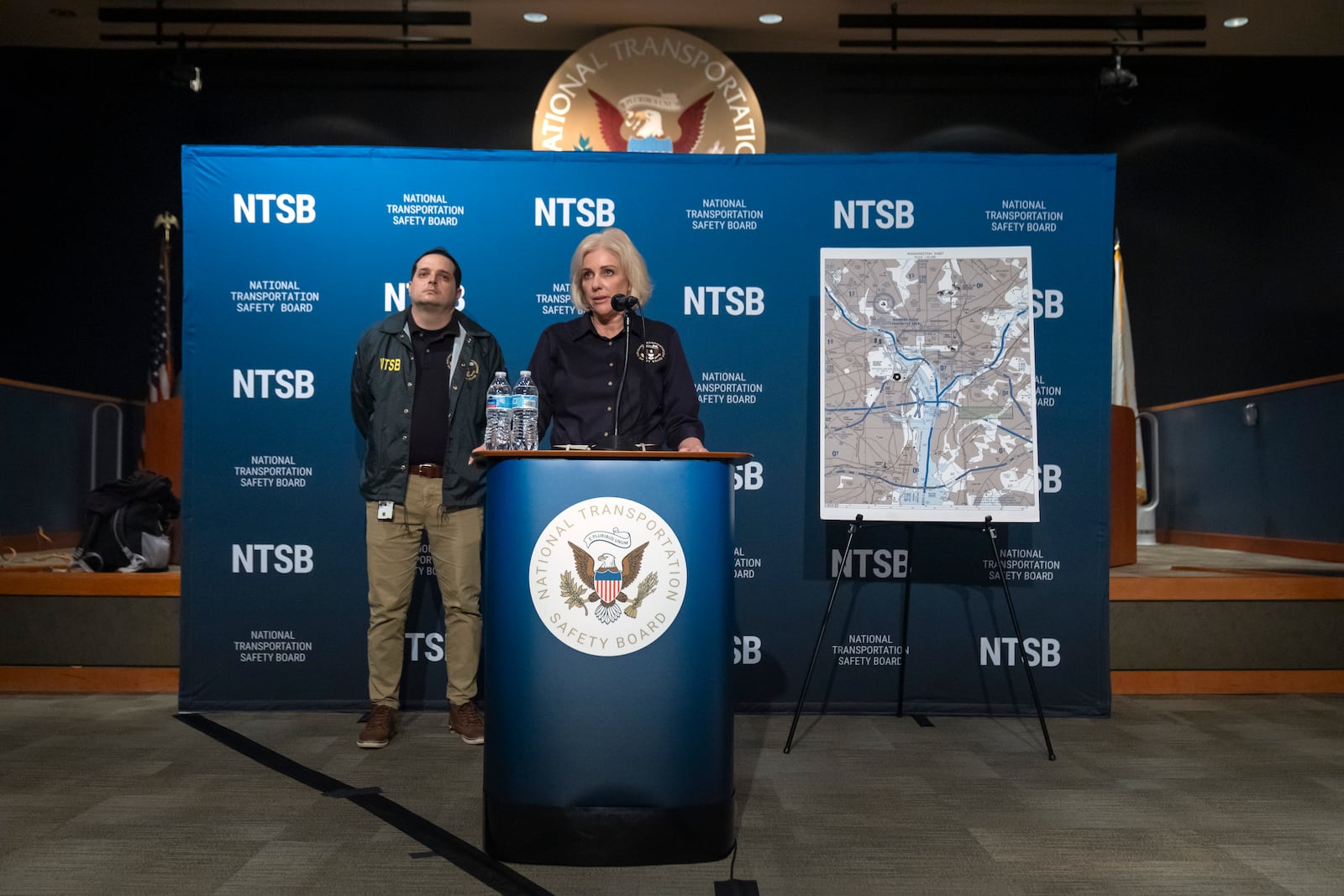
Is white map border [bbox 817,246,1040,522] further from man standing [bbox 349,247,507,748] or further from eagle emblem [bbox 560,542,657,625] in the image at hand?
eagle emblem [bbox 560,542,657,625]

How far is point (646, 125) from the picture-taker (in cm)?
664

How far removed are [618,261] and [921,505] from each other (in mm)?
1383

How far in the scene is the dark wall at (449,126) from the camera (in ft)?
24.7

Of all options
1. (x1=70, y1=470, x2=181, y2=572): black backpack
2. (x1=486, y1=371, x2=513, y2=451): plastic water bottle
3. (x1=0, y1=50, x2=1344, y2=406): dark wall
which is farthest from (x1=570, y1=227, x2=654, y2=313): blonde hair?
(x1=0, y1=50, x2=1344, y2=406): dark wall

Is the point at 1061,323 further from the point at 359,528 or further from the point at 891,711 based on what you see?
the point at 359,528

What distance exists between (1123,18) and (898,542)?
484 centimetres

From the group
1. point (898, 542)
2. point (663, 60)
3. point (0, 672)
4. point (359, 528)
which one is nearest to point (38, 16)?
point (663, 60)

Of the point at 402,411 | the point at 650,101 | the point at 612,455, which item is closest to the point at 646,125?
the point at 650,101

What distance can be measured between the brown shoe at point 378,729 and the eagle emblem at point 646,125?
4208 millimetres

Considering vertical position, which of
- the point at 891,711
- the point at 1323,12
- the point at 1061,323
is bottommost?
the point at 891,711

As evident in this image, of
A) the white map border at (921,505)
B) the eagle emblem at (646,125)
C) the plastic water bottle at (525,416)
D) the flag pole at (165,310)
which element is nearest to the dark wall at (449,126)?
the flag pole at (165,310)

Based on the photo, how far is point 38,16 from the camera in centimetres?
707

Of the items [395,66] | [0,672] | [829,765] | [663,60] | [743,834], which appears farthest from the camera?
[395,66]

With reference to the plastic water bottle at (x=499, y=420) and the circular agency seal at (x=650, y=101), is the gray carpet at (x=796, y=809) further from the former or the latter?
the circular agency seal at (x=650, y=101)
